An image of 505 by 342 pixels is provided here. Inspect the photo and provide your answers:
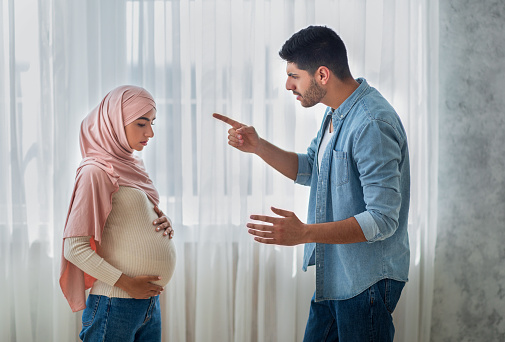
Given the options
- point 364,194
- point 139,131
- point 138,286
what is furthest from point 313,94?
point 138,286

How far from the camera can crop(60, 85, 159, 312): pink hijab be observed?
62.0 inches

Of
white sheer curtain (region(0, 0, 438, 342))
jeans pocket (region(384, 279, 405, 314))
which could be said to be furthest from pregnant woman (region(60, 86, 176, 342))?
jeans pocket (region(384, 279, 405, 314))

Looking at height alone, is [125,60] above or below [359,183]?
above

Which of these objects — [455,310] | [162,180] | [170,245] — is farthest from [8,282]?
[455,310]

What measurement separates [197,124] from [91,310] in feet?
3.31

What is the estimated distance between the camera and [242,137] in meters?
1.98

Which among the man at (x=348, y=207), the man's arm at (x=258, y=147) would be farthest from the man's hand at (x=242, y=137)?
the man at (x=348, y=207)

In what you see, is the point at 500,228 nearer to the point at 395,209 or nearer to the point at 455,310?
the point at 455,310

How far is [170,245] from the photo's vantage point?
1.78 meters

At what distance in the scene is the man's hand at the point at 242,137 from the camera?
1.97 metres

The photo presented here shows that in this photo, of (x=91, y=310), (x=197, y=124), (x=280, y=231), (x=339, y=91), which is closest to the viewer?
(x=280, y=231)

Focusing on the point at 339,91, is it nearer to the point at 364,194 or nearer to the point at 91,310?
the point at 364,194

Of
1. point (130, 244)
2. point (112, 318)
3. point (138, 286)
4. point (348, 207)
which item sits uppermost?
point (348, 207)

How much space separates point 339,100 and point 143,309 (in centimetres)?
102
